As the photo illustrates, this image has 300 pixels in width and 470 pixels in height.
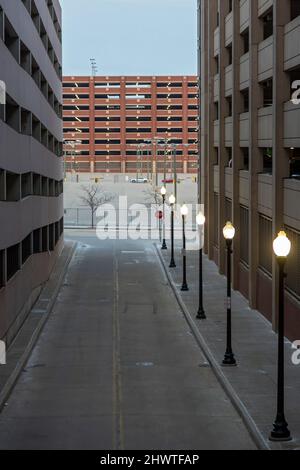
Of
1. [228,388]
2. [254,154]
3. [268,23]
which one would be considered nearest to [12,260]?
[254,154]

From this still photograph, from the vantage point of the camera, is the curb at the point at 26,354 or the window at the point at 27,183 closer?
the curb at the point at 26,354

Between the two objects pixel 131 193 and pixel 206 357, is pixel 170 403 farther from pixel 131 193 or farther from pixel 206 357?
pixel 131 193

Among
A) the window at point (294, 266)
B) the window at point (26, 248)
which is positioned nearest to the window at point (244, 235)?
the window at point (294, 266)

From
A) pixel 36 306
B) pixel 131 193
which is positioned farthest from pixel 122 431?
pixel 131 193

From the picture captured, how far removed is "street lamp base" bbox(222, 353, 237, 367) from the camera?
2528 cm

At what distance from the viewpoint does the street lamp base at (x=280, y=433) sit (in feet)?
57.8

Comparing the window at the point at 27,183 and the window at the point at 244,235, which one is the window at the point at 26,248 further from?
the window at the point at 244,235

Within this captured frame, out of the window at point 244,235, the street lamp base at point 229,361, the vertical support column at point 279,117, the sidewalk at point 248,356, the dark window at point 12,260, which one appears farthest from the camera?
the window at point 244,235

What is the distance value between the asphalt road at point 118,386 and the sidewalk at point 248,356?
425 millimetres

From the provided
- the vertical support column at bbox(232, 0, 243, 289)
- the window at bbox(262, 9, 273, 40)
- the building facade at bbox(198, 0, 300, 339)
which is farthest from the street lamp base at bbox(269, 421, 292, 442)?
the vertical support column at bbox(232, 0, 243, 289)

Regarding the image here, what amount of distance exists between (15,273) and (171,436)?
49.9 ft

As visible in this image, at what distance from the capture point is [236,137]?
41.6 metres

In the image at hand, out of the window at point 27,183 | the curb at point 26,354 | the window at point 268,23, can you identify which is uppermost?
the window at point 268,23

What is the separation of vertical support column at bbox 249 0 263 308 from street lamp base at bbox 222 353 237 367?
10.5m
